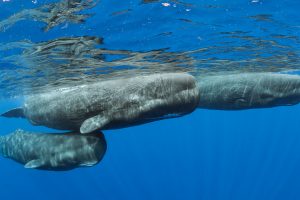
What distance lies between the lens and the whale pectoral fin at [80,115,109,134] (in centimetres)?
616

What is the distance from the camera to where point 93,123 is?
20.5ft

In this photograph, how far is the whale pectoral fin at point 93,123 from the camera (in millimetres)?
6156

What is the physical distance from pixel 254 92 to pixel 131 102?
4361 millimetres

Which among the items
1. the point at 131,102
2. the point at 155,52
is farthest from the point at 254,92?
the point at 155,52

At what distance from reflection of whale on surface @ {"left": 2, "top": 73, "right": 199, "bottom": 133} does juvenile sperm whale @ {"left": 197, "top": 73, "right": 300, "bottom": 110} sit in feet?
10.4

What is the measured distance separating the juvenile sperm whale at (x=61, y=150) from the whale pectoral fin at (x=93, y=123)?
1.62ft

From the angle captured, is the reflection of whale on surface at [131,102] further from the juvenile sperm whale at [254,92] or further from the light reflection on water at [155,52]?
Answer: the light reflection on water at [155,52]

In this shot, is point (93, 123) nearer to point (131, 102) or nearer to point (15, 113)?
point (131, 102)

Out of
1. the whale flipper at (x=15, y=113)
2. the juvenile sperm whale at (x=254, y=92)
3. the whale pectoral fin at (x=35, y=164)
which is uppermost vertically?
the juvenile sperm whale at (x=254, y=92)

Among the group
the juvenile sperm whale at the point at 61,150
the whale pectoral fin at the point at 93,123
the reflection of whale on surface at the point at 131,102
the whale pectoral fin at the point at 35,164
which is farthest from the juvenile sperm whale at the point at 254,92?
the whale pectoral fin at the point at 35,164

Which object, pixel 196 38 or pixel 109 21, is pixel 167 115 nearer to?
pixel 109 21

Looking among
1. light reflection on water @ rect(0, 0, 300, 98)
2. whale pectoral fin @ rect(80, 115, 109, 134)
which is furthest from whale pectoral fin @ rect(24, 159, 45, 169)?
light reflection on water @ rect(0, 0, 300, 98)

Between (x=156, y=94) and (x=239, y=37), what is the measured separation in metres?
8.34

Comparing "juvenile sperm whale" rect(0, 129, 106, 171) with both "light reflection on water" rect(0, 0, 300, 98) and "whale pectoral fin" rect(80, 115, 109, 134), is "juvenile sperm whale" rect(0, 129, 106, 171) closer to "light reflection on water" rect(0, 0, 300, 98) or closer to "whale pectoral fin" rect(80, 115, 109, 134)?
"whale pectoral fin" rect(80, 115, 109, 134)
